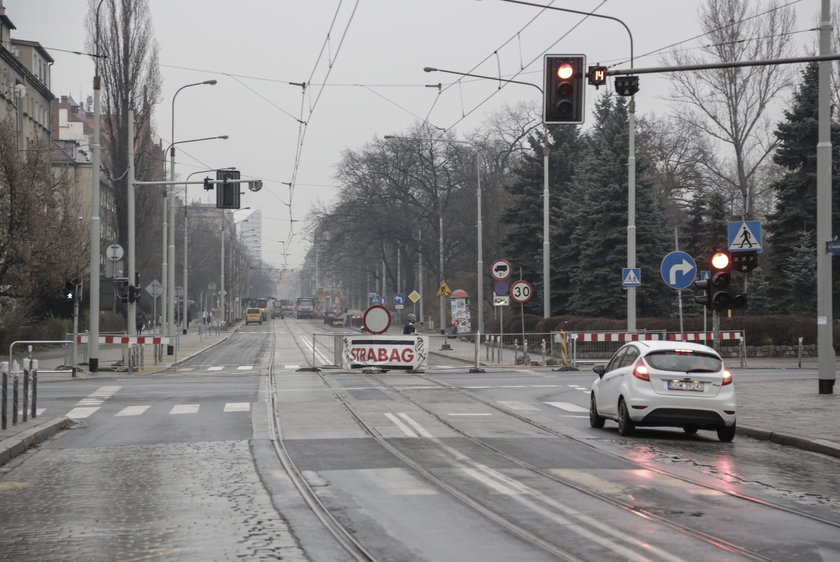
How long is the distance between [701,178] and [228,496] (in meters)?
62.9

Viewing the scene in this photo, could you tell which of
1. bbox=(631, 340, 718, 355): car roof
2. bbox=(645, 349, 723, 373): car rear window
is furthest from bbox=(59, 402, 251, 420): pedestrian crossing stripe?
bbox=(645, 349, 723, 373): car rear window

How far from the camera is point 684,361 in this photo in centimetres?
1684

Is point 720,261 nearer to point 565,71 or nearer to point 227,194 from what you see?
point 565,71

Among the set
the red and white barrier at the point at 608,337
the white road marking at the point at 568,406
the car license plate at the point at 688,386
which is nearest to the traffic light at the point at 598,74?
the car license plate at the point at 688,386

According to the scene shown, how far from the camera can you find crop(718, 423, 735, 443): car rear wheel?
16.7 m

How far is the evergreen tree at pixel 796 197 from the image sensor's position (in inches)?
1905

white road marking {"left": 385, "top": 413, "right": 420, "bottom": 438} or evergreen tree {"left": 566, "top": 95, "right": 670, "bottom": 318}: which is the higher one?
evergreen tree {"left": 566, "top": 95, "right": 670, "bottom": 318}

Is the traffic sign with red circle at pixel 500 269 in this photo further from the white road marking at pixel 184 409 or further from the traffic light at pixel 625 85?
the traffic light at pixel 625 85

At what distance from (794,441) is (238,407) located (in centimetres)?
999

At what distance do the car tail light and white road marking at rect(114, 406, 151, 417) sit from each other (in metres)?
8.75

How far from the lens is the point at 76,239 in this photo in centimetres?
4850

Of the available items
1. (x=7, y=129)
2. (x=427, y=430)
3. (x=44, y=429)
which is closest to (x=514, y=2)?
(x=427, y=430)

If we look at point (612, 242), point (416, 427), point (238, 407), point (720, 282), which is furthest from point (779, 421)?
point (612, 242)

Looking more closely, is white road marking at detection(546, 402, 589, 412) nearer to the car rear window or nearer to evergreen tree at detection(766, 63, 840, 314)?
the car rear window
